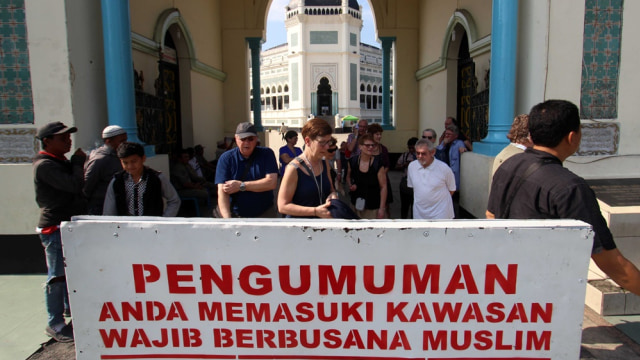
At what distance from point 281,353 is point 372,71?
53.1m

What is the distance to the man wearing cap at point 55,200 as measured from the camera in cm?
315

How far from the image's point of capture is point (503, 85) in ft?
16.6

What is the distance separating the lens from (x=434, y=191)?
13.0ft

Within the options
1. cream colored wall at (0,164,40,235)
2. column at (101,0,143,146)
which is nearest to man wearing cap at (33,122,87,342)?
cream colored wall at (0,164,40,235)

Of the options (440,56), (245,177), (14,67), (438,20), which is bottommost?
(245,177)

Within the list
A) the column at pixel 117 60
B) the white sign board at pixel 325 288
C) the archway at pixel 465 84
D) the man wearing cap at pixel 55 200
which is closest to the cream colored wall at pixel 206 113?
the column at pixel 117 60

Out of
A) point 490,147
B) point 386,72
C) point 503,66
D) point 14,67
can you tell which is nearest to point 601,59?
point 503,66

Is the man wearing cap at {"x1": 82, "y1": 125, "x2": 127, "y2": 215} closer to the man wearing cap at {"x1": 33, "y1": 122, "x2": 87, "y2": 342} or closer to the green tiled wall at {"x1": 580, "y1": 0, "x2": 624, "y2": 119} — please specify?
the man wearing cap at {"x1": 33, "y1": 122, "x2": 87, "y2": 342}

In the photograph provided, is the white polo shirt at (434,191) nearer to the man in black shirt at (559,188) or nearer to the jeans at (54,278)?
the man in black shirt at (559,188)

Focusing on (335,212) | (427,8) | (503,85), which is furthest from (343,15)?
(335,212)

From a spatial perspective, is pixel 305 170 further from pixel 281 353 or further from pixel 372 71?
pixel 372 71

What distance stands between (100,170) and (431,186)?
2857 mm

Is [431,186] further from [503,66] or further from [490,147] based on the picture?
[503,66]

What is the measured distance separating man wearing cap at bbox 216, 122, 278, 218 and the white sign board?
1.32 meters
